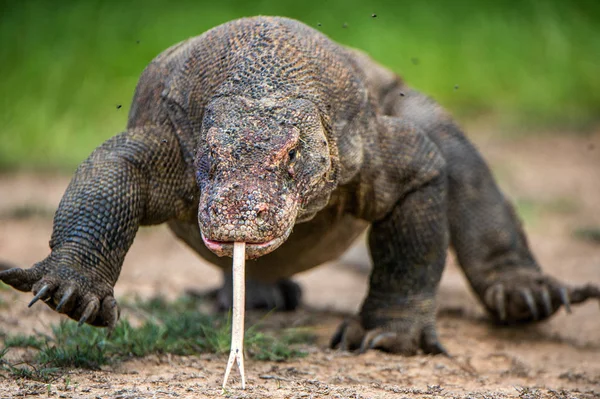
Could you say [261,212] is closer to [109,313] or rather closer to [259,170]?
[259,170]

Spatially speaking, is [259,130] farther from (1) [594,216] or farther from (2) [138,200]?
(1) [594,216]

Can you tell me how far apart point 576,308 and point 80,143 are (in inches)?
236

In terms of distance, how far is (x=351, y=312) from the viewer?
5.73 meters

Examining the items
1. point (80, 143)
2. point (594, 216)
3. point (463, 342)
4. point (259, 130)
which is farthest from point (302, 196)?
point (80, 143)

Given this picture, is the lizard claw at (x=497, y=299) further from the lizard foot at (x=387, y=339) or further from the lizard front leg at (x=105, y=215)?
the lizard front leg at (x=105, y=215)

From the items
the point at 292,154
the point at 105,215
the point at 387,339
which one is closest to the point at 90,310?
the point at 105,215

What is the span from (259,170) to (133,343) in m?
A: 1.18

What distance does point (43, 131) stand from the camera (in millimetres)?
10117

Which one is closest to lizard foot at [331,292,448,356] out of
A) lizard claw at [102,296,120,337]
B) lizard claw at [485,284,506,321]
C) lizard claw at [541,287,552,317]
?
lizard claw at [485,284,506,321]

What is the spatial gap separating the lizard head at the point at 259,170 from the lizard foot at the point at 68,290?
66 centimetres

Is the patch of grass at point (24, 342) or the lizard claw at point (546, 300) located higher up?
the patch of grass at point (24, 342)

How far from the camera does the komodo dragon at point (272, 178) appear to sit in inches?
125

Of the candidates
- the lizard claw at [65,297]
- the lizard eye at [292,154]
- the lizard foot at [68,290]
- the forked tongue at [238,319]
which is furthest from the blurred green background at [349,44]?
the forked tongue at [238,319]

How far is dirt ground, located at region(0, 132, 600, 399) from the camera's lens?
333 cm
